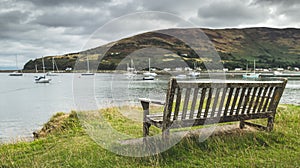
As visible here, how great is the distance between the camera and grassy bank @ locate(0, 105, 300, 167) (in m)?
3.88

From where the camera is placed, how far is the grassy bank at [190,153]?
3877 millimetres

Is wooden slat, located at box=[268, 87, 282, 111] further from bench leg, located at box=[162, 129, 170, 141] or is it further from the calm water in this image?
the calm water

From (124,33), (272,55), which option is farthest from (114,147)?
(272,55)

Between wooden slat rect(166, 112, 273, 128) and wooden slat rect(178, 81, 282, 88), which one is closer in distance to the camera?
wooden slat rect(178, 81, 282, 88)

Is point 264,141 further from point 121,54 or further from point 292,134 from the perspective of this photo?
point 121,54

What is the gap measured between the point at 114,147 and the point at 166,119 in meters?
1.21

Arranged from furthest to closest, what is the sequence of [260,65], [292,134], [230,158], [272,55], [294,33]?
[294,33], [272,55], [260,65], [292,134], [230,158]

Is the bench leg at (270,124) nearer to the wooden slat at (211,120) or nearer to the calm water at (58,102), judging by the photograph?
the wooden slat at (211,120)

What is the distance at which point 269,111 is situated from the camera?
17.5ft

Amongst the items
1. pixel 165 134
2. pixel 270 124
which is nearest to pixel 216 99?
pixel 165 134

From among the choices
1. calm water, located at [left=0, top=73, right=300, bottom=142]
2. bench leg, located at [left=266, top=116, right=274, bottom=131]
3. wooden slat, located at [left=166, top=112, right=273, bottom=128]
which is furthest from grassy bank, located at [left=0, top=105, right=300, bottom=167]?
calm water, located at [left=0, top=73, right=300, bottom=142]

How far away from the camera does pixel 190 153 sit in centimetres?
425

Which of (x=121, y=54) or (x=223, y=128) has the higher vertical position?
(x=121, y=54)

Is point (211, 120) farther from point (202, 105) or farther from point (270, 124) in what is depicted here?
point (270, 124)
